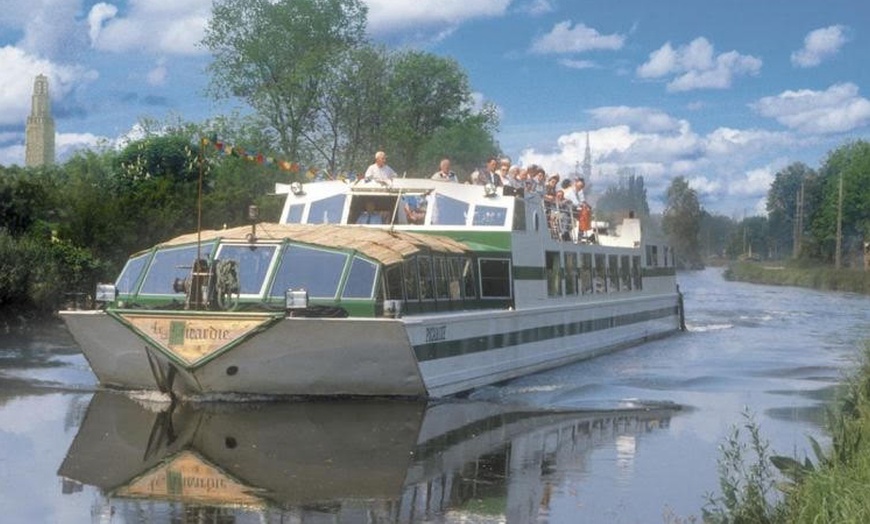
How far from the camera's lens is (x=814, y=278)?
285 feet

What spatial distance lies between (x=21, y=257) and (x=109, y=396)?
45.2 ft

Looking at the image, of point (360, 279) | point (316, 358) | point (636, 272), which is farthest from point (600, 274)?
point (316, 358)

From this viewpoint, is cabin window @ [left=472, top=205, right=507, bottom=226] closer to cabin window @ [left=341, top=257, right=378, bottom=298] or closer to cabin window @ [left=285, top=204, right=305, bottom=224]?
cabin window @ [left=285, top=204, right=305, bottom=224]

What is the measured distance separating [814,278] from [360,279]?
73390 millimetres

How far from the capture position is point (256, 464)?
13.2 metres

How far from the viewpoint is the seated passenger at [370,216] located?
21995 mm

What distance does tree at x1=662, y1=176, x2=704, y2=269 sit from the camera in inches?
6122

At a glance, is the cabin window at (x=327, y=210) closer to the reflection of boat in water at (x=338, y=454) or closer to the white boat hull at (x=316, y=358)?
the white boat hull at (x=316, y=358)

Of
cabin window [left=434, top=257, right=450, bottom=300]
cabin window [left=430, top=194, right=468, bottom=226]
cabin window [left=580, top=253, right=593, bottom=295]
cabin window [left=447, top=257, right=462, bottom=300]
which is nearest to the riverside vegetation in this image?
cabin window [left=434, top=257, right=450, bottom=300]

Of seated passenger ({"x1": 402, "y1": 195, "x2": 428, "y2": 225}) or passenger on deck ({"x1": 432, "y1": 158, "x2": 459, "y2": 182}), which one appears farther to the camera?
passenger on deck ({"x1": 432, "y1": 158, "x2": 459, "y2": 182})

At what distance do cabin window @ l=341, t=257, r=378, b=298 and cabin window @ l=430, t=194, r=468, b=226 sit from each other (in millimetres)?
4556

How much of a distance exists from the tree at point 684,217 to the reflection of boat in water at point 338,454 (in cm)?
13849

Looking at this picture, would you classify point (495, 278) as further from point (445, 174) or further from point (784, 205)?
point (784, 205)

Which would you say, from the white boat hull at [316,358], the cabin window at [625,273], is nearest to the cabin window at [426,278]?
the white boat hull at [316,358]
